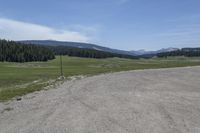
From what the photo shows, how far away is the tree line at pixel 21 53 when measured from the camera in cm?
15112

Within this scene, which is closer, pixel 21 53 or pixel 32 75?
pixel 32 75

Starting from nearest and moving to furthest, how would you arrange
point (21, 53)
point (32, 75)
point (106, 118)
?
point (106, 118) < point (32, 75) < point (21, 53)

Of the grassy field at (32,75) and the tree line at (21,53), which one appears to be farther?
the tree line at (21,53)

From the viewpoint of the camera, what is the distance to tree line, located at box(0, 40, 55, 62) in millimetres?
151125

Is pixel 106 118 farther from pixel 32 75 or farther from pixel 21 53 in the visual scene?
pixel 21 53

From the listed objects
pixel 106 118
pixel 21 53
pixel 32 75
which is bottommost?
pixel 32 75

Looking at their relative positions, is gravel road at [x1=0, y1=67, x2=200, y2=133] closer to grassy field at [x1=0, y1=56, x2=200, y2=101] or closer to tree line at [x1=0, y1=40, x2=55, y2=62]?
grassy field at [x1=0, y1=56, x2=200, y2=101]

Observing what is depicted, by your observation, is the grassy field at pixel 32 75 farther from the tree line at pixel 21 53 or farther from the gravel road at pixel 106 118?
the tree line at pixel 21 53

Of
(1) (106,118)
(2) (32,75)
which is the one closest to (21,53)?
(2) (32,75)

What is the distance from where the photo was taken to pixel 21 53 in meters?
154

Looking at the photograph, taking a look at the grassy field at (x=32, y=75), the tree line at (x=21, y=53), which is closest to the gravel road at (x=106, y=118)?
the grassy field at (x=32, y=75)

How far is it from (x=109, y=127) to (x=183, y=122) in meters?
3.04

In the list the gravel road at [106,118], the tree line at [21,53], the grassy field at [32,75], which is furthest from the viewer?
the tree line at [21,53]

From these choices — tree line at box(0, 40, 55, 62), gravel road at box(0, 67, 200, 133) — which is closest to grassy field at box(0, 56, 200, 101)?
gravel road at box(0, 67, 200, 133)
